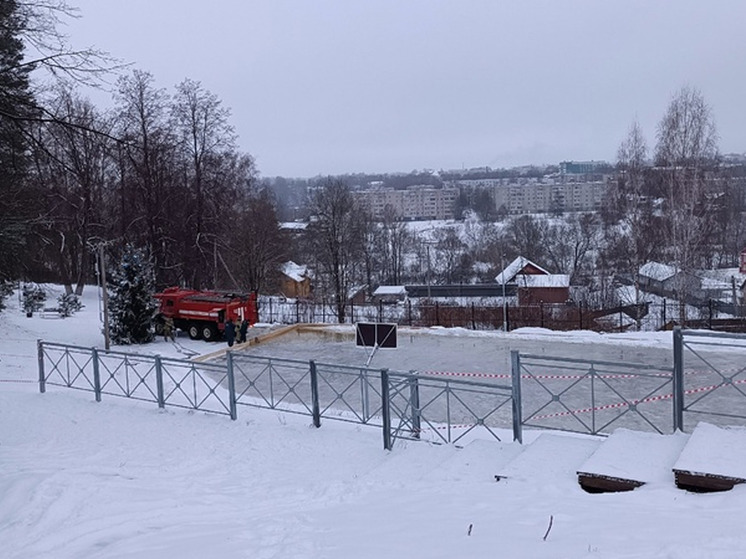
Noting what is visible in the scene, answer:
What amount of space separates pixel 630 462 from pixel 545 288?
3367cm

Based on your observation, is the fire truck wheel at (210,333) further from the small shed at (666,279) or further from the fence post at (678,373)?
the fence post at (678,373)

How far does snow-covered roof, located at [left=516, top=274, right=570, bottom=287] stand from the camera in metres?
39.4

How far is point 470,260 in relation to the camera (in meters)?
60.6

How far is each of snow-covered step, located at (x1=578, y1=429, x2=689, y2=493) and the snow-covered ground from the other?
0.16ft

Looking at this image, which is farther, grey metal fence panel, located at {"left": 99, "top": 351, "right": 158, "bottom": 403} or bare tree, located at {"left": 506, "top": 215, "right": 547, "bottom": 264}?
bare tree, located at {"left": 506, "top": 215, "right": 547, "bottom": 264}

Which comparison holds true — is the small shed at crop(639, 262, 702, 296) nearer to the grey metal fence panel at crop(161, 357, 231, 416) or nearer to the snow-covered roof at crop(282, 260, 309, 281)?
the grey metal fence panel at crop(161, 357, 231, 416)

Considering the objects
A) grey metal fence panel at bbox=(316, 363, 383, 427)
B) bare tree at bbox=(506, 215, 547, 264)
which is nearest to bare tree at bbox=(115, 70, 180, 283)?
grey metal fence panel at bbox=(316, 363, 383, 427)

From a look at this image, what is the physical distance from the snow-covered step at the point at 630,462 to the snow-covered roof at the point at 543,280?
3202cm

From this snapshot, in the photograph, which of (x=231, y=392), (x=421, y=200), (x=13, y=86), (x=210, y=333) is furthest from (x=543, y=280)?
(x=421, y=200)

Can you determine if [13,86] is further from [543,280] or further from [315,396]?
[543,280]

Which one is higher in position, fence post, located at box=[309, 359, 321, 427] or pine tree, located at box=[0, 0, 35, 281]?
pine tree, located at box=[0, 0, 35, 281]

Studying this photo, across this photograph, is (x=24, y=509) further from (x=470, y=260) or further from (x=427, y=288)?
(x=470, y=260)

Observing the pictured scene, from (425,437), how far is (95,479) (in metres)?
4.16

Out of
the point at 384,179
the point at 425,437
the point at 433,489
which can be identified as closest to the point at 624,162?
the point at 425,437
